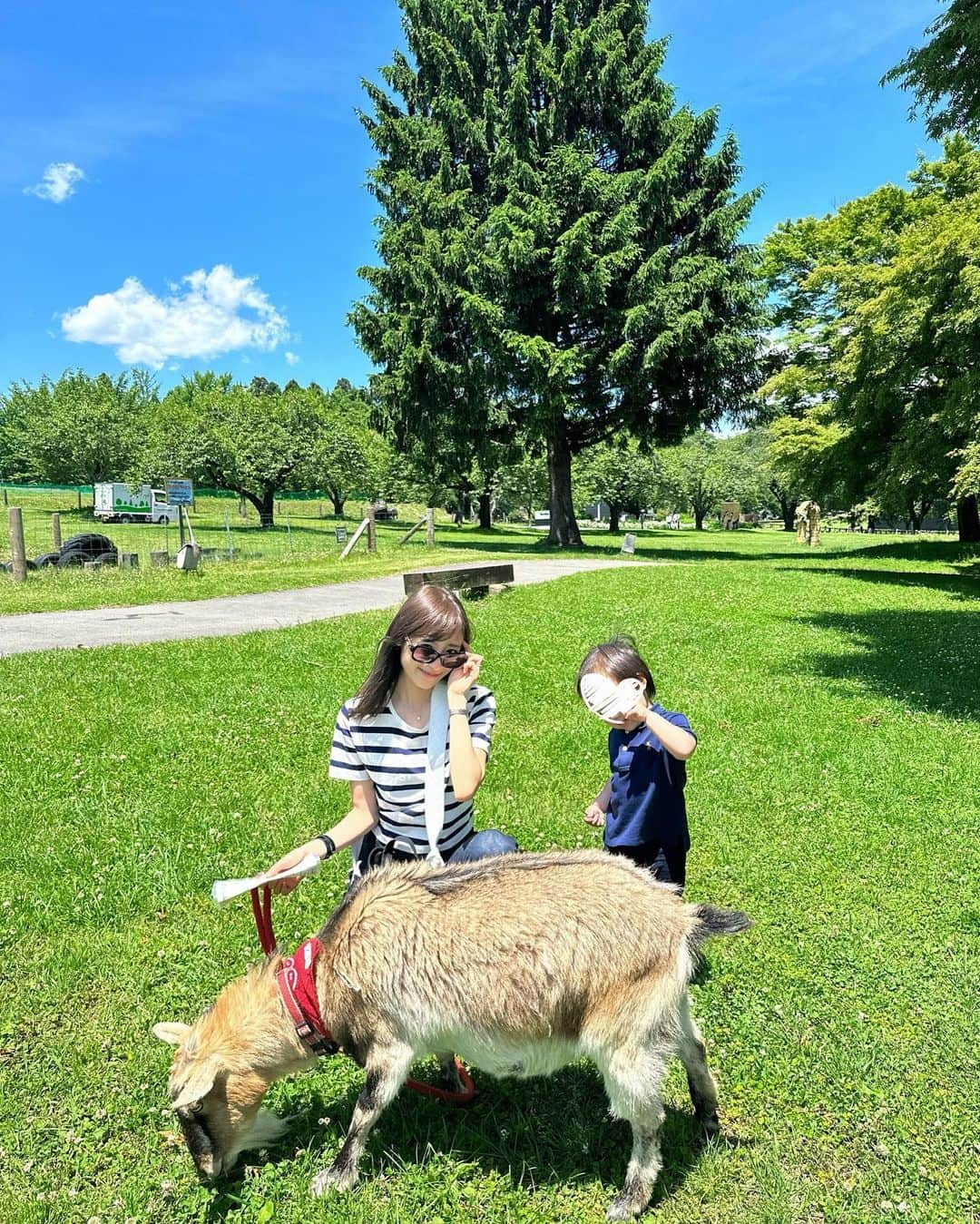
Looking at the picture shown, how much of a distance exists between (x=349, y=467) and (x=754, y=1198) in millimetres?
55351

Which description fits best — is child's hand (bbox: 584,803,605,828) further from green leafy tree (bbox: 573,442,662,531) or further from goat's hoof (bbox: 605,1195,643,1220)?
green leafy tree (bbox: 573,442,662,531)

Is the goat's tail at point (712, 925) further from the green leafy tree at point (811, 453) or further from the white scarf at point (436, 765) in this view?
the green leafy tree at point (811, 453)

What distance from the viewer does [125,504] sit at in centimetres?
5209

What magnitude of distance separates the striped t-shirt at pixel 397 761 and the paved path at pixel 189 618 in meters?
9.71

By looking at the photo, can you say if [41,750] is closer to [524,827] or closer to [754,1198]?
[524,827]

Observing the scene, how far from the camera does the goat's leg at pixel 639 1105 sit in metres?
2.34

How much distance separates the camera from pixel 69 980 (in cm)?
373

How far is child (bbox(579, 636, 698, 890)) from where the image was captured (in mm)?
3137

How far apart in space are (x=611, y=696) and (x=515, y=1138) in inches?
70.5

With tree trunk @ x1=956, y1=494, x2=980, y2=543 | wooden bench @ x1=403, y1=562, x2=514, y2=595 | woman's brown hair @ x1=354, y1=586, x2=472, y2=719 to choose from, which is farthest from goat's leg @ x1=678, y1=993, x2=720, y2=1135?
tree trunk @ x1=956, y1=494, x2=980, y2=543

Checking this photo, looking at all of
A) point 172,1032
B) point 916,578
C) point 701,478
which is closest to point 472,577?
point 172,1032

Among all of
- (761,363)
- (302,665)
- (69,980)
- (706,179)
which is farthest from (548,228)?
(69,980)

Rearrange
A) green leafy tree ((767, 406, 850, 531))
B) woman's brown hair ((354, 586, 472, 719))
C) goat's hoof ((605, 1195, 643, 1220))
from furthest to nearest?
1. green leafy tree ((767, 406, 850, 531))
2. woman's brown hair ((354, 586, 472, 719))
3. goat's hoof ((605, 1195, 643, 1220))

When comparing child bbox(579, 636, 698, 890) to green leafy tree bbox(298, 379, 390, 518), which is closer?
child bbox(579, 636, 698, 890)
